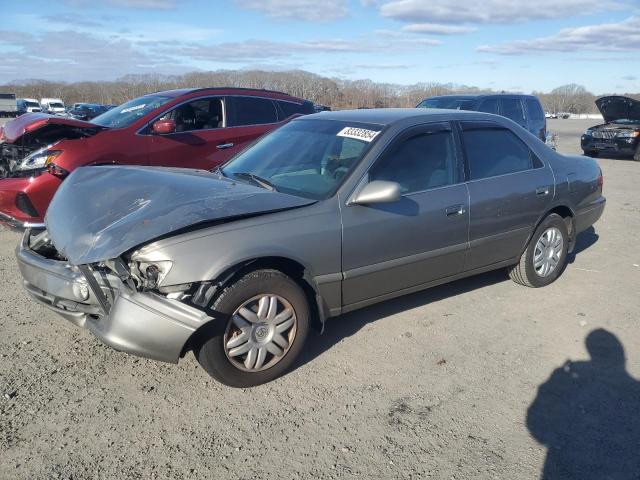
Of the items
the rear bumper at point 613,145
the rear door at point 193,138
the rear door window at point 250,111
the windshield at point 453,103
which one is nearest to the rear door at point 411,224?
the rear door at point 193,138

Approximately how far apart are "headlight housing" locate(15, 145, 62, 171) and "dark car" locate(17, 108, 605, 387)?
77.6 inches

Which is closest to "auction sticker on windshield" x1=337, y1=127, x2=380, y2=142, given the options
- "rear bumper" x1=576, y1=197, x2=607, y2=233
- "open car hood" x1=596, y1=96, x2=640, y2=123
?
"rear bumper" x1=576, y1=197, x2=607, y2=233

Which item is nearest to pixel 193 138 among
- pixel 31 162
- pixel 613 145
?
pixel 31 162

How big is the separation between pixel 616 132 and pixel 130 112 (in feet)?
47.6

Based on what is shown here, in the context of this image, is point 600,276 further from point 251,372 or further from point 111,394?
point 111,394

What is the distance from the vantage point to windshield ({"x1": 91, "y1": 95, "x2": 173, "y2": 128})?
6.75 m

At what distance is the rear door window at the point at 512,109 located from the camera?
11148mm

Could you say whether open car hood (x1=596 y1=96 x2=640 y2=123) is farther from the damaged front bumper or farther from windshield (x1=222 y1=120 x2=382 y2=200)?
the damaged front bumper

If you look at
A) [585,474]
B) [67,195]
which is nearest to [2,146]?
[67,195]

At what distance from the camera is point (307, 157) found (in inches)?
163

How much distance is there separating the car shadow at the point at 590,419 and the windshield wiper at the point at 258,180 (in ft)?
7.17

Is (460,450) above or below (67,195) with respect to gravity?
below

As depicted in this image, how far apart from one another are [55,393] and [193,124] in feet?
14.9

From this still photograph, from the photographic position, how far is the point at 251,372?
331 cm
